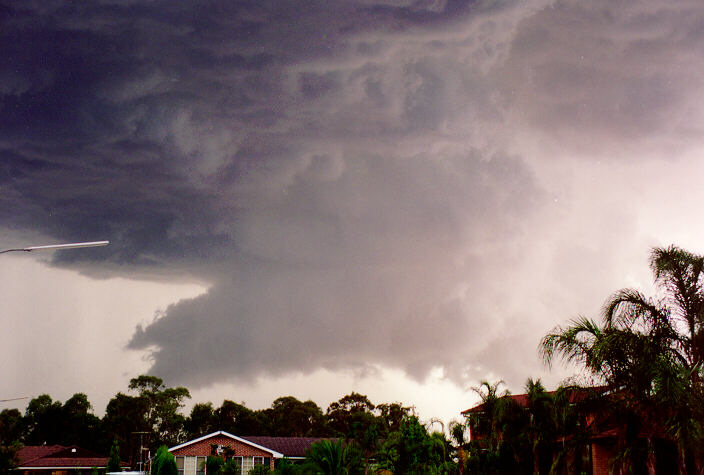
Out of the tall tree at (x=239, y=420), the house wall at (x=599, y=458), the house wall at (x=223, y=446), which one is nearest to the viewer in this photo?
the house wall at (x=599, y=458)

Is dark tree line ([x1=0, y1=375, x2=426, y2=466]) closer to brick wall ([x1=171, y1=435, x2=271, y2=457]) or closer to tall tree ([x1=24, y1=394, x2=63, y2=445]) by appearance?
tall tree ([x1=24, y1=394, x2=63, y2=445])

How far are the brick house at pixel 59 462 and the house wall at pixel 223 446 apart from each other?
15.7m

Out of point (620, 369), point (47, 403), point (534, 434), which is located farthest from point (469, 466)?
point (47, 403)

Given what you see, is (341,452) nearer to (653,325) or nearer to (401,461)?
(653,325)

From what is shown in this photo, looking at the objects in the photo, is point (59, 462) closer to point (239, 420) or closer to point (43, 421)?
point (239, 420)

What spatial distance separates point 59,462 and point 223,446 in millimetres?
25288

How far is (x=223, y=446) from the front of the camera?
63.2m

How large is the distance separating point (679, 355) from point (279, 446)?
5580cm

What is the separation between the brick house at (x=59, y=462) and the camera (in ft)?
247

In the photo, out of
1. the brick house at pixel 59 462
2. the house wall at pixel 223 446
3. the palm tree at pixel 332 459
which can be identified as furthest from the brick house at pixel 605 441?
the brick house at pixel 59 462

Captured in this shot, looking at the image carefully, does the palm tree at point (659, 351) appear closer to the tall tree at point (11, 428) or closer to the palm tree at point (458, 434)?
the palm tree at point (458, 434)

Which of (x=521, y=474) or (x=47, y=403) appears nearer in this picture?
(x=521, y=474)

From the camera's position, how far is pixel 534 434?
40.7m

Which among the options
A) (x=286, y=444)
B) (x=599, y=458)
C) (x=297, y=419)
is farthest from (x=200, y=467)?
(x=297, y=419)
